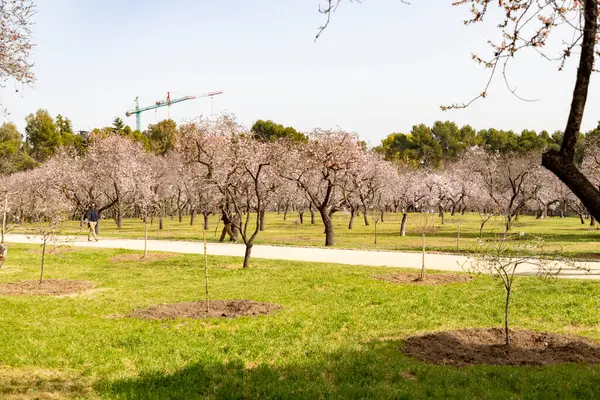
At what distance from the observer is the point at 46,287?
48.9ft

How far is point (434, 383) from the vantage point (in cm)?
725

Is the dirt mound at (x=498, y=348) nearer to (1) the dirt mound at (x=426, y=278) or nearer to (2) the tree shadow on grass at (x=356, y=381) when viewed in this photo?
(2) the tree shadow on grass at (x=356, y=381)

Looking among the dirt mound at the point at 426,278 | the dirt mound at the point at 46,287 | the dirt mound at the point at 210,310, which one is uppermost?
the dirt mound at the point at 426,278

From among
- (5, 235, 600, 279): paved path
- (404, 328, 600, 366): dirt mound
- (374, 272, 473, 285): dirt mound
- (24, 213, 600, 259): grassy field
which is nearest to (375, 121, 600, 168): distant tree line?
(24, 213, 600, 259): grassy field

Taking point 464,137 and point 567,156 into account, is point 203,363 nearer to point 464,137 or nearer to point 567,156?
point 567,156

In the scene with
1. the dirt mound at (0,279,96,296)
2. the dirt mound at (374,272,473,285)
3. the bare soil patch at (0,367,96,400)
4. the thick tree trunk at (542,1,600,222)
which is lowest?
the bare soil patch at (0,367,96,400)

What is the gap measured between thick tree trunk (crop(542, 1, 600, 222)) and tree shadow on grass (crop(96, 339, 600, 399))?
9.44 ft

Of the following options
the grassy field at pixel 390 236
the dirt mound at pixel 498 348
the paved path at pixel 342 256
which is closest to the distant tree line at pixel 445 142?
the grassy field at pixel 390 236

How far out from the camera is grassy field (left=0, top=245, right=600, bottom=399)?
7.12 metres

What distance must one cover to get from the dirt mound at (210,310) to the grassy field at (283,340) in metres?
0.42

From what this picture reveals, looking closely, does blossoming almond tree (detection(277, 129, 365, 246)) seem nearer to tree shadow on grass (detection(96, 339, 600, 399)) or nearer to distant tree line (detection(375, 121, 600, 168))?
tree shadow on grass (detection(96, 339, 600, 399))

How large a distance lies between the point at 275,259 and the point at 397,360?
13.4m

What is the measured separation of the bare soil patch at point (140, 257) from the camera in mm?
21484

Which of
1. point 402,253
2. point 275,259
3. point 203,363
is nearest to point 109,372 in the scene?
point 203,363
